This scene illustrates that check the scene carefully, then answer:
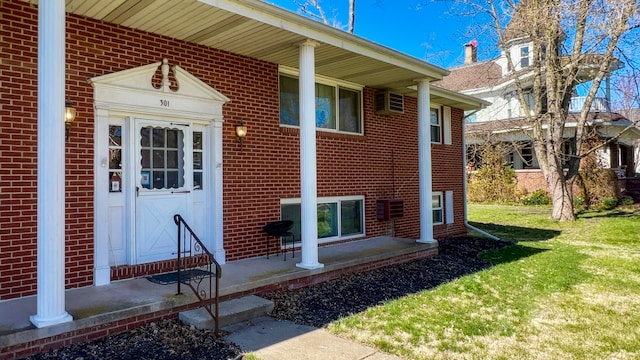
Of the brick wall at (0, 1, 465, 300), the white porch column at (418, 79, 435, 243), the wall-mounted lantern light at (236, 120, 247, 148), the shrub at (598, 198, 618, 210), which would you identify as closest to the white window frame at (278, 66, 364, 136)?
the brick wall at (0, 1, 465, 300)

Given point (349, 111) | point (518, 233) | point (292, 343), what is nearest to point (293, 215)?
point (349, 111)

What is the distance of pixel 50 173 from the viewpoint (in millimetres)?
3650

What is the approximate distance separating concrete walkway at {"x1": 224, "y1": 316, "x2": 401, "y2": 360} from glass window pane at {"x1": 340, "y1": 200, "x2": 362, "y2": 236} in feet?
13.2

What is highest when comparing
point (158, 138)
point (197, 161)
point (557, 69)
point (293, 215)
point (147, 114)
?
point (557, 69)

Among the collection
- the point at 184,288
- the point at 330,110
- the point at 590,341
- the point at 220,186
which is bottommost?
the point at 590,341

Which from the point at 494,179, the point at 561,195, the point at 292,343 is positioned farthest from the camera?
the point at 494,179

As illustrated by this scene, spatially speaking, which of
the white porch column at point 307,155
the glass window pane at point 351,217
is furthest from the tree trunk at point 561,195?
the white porch column at point 307,155

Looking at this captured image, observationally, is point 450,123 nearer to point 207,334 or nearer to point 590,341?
point 590,341

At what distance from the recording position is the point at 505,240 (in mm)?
10875

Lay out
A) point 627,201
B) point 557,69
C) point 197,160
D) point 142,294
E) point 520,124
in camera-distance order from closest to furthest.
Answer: point 142,294, point 197,160, point 557,69, point 627,201, point 520,124

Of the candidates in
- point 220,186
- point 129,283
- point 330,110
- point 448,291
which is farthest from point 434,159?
point 129,283

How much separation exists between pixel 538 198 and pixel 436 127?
39.5ft

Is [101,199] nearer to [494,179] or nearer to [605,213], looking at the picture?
[605,213]

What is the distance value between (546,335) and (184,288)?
153 inches
